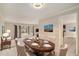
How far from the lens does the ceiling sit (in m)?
2.18

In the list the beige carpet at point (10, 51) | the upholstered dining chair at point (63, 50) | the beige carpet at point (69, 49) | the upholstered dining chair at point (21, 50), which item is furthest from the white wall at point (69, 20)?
the beige carpet at point (10, 51)

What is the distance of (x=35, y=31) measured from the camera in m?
A: 2.21

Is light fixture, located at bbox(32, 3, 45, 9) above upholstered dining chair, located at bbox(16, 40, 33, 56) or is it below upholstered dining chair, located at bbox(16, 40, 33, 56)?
above

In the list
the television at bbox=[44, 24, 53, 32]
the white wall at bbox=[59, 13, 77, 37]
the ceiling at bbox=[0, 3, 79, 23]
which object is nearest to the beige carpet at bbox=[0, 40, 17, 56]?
the ceiling at bbox=[0, 3, 79, 23]

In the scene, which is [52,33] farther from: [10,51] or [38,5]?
[10,51]

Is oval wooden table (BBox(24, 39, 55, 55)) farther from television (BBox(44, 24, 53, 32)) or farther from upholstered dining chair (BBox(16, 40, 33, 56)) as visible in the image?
television (BBox(44, 24, 53, 32))

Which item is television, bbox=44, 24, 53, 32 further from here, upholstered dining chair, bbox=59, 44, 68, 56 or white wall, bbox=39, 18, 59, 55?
upholstered dining chair, bbox=59, 44, 68, 56

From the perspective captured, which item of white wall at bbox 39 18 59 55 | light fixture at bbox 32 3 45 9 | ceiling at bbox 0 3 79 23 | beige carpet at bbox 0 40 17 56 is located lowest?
beige carpet at bbox 0 40 17 56

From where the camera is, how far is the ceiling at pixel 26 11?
7.16 ft

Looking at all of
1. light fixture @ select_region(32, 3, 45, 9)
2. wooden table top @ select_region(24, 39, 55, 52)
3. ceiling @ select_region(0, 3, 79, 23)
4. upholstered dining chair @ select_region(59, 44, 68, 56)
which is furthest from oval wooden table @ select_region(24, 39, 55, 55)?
light fixture @ select_region(32, 3, 45, 9)

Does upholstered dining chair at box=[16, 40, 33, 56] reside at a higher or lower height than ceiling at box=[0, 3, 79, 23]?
lower

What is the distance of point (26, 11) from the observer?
2.21 metres

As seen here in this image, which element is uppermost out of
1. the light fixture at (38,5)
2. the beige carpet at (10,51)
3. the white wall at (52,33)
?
the light fixture at (38,5)

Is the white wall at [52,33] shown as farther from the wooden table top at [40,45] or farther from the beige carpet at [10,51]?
the beige carpet at [10,51]
